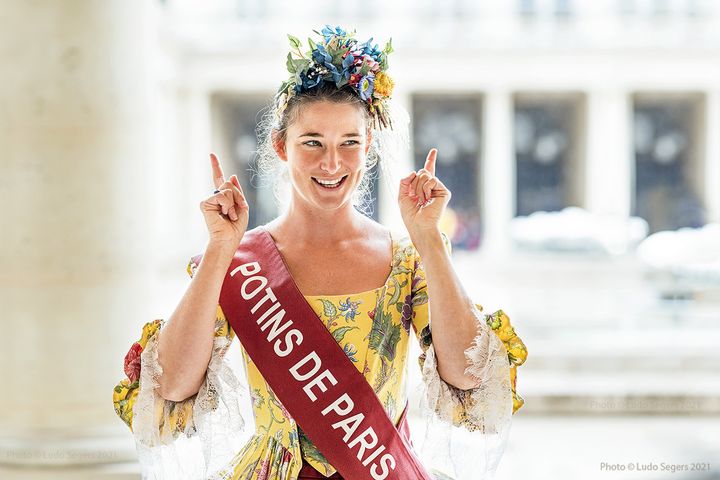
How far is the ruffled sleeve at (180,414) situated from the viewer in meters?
1.78

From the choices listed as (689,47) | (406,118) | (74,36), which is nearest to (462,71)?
(689,47)

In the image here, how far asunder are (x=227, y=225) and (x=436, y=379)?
1.68 ft

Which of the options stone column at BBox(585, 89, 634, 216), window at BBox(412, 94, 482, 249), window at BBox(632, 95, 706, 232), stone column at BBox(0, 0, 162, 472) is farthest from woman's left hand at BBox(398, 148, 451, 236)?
window at BBox(632, 95, 706, 232)

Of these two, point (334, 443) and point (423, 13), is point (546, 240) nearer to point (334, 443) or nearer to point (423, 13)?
point (423, 13)

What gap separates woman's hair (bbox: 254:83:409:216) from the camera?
1847 mm

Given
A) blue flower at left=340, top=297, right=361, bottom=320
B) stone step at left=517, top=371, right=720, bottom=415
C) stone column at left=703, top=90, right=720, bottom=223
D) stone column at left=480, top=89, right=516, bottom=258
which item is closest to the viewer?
blue flower at left=340, top=297, right=361, bottom=320

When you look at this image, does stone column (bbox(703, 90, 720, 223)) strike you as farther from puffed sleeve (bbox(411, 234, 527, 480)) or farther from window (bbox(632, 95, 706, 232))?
puffed sleeve (bbox(411, 234, 527, 480))

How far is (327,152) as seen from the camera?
5.85ft

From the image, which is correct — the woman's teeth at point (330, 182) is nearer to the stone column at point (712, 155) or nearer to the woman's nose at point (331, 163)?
the woman's nose at point (331, 163)

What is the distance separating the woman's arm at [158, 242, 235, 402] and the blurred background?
16.5 inches

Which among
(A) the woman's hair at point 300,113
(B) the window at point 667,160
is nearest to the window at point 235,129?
(B) the window at point 667,160

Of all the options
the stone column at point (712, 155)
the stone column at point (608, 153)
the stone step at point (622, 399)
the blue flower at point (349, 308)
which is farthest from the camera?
the stone column at point (608, 153)

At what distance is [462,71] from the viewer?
2791 cm

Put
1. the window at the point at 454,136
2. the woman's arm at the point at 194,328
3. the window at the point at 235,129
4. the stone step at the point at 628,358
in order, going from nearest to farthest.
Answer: the woman's arm at the point at 194,328
the stone step at the point at 628,358
the window at the point at 235,129
the window at the point at 454,136
